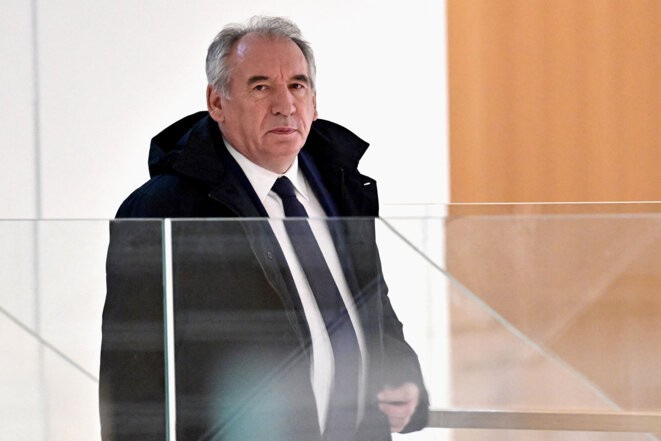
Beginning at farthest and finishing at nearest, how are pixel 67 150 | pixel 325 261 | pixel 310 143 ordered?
pixel 67 150, pixel 310 143, pixel 325 261

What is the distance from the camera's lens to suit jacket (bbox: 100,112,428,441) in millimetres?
1175

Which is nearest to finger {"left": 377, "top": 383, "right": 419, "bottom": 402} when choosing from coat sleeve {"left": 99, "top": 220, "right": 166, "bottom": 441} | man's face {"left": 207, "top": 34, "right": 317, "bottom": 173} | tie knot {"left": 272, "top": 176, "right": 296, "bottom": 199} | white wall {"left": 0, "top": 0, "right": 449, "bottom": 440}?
coat sleeve {"left": 99, "top": 220, "right": 166, "bottom": 441}

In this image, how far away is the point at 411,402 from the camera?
47.0 inches

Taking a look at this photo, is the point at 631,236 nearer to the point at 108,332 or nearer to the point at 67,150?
the point at 108,332

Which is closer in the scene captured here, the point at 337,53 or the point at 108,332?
the point at 108,332

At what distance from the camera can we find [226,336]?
1179 mm

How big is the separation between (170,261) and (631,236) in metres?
0.50

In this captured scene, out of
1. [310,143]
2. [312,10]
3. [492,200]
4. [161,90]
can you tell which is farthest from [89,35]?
[310,143]

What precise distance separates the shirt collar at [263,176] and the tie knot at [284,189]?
0.04 ft

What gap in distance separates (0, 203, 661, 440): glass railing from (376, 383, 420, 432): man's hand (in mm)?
14

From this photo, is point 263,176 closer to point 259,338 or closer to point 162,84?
point 259,338

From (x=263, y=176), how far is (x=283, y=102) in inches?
5.5

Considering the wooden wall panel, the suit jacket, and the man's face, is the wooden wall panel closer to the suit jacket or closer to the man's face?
the man's face

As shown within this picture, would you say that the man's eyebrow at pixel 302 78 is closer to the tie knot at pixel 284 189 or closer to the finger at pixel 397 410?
the tie knot at pixel 284 189
